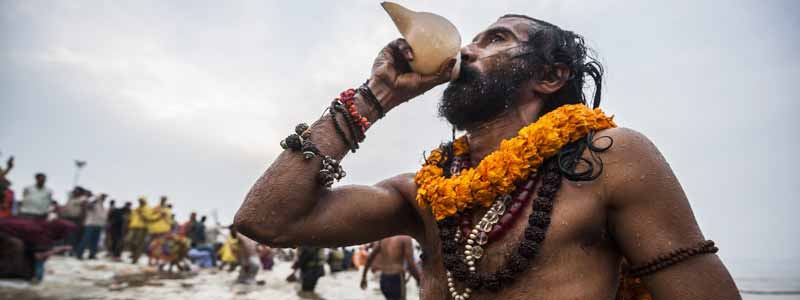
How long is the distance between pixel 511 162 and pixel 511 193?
127 mm

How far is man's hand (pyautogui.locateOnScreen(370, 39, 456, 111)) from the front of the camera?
2256mm

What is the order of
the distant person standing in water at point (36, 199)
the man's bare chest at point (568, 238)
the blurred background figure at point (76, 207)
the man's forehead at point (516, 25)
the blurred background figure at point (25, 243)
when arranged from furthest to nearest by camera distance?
the blurred background figure at point (76, 207) → the distant person standing in water at point (36, 199) → the blurred background figure at point (25, 243) → the man's forehead at point (516, 25) → the man's bare chest at point (568, 238)

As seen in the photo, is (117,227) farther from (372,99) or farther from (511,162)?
(511,162)

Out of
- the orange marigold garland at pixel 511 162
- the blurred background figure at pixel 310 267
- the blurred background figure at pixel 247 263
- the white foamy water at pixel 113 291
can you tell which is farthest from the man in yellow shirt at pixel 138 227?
the orange marigold garland at pixel 511 162

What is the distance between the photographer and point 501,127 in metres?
2.32

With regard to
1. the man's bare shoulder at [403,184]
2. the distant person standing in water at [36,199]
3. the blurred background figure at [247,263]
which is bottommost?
the blurred background figure at [247,263]

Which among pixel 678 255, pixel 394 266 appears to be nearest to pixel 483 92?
pixel 678 255

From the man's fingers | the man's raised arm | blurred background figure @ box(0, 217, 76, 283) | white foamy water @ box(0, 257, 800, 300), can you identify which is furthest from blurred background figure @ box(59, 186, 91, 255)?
the man's fingers

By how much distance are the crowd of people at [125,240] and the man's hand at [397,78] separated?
3.05 m

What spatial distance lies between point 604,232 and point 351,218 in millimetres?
1062

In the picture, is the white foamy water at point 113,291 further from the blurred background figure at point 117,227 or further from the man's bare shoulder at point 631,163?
the man's bare shoulder at point 631,163

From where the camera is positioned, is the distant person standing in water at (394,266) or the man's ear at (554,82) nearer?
the man's ear at (554,82)

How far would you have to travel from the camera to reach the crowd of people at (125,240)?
25.0 feet

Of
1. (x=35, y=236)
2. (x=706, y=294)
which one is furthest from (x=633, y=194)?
(x=35, y=236)
